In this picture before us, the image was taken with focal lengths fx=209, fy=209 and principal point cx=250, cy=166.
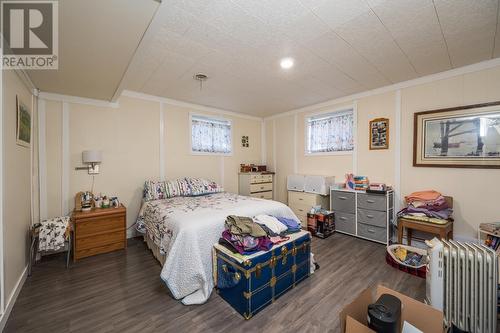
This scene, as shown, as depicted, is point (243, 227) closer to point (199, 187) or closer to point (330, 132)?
point (199, 187)

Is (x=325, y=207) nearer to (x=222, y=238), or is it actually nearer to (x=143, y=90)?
(x=222, y=238)

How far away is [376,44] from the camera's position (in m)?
2.24

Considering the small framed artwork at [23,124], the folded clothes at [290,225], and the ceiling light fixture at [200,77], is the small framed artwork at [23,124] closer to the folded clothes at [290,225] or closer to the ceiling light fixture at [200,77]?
the ceiling light fixture at [200,77]

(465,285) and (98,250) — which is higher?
(465,285)

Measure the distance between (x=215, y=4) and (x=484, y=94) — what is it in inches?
135

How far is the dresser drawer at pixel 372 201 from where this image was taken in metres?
3.21

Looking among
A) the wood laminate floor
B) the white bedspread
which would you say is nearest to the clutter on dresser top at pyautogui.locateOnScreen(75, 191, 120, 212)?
the wood laminate floor

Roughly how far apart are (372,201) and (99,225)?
405 centimetres

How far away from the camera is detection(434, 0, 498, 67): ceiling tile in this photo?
1.70 metres

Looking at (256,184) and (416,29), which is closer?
(416,29)

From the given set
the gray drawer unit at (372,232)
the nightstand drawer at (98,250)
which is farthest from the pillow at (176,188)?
the gray drawer unit at (372,232)


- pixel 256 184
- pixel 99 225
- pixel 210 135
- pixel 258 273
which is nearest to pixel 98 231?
pixel 99 225

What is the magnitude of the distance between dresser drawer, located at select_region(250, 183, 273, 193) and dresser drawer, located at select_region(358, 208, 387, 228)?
2185mm

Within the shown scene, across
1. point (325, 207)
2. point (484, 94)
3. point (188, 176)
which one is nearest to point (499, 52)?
point (484, 94)
